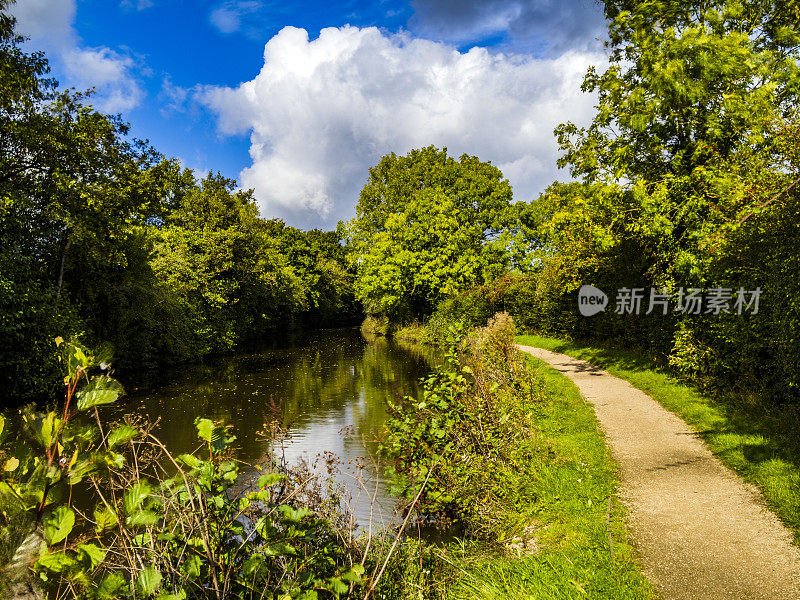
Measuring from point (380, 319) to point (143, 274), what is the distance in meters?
27.9

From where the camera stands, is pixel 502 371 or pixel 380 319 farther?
pixel 380 319

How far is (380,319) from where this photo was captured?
45594 mm

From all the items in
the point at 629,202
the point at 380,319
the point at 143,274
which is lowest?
the point at 380,319

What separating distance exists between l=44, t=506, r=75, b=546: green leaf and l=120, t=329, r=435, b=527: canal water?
11.8 ft

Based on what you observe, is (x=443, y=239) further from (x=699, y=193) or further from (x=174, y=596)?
(x=174, y=596)

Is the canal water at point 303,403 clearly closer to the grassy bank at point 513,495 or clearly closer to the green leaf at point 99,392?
the grassy bank at point 513,495

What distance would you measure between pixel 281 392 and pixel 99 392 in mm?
15495

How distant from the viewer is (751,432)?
735 cm

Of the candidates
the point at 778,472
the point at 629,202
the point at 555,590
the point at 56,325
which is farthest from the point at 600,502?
the point at 56,325

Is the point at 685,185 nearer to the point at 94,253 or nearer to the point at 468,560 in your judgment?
the point at 468,560

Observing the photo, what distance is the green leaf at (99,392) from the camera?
4.66ft

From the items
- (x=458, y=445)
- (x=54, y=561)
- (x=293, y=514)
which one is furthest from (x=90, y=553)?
(x=458, y=445)

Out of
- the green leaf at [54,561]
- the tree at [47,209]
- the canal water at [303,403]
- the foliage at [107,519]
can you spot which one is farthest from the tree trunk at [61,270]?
the green leaf at [54,561]

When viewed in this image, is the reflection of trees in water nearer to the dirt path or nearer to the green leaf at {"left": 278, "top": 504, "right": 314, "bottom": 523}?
the dirt path
